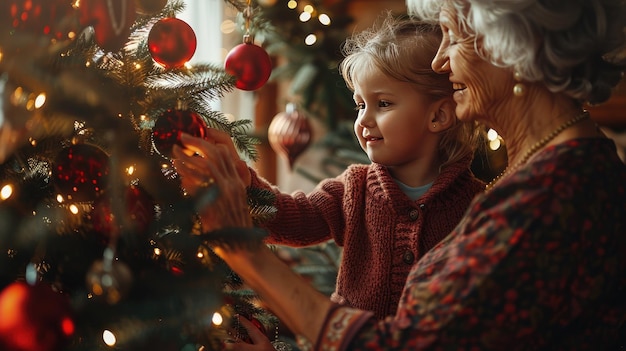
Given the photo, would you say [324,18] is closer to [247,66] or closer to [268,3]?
[268,3]

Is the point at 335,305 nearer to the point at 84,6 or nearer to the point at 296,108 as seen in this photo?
the point at 84,6

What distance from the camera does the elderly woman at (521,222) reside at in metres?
0.97

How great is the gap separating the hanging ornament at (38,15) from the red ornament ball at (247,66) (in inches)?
13.6

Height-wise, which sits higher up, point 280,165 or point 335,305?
point 335,305

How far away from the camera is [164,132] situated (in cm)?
101

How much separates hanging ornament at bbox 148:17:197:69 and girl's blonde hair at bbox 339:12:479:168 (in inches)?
15.6

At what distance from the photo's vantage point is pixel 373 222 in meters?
1.38

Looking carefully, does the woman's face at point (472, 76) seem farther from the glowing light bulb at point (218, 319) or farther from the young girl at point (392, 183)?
the glowing light bulb at point (218, 319)

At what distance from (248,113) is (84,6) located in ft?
6.89

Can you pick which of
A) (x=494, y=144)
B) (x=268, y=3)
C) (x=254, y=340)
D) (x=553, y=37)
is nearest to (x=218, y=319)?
(x=254, y=340)

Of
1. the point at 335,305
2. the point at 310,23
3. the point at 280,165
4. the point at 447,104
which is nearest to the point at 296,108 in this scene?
the point at 310,23

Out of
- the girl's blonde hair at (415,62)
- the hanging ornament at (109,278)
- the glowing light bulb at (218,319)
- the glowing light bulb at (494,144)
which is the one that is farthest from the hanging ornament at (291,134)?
the hanging ornament at (109,278)

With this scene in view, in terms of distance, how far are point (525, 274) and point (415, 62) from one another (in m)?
0.52

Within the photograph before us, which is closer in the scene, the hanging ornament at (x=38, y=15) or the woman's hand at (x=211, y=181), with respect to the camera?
the hanging ornament at (x=38, y=15)
